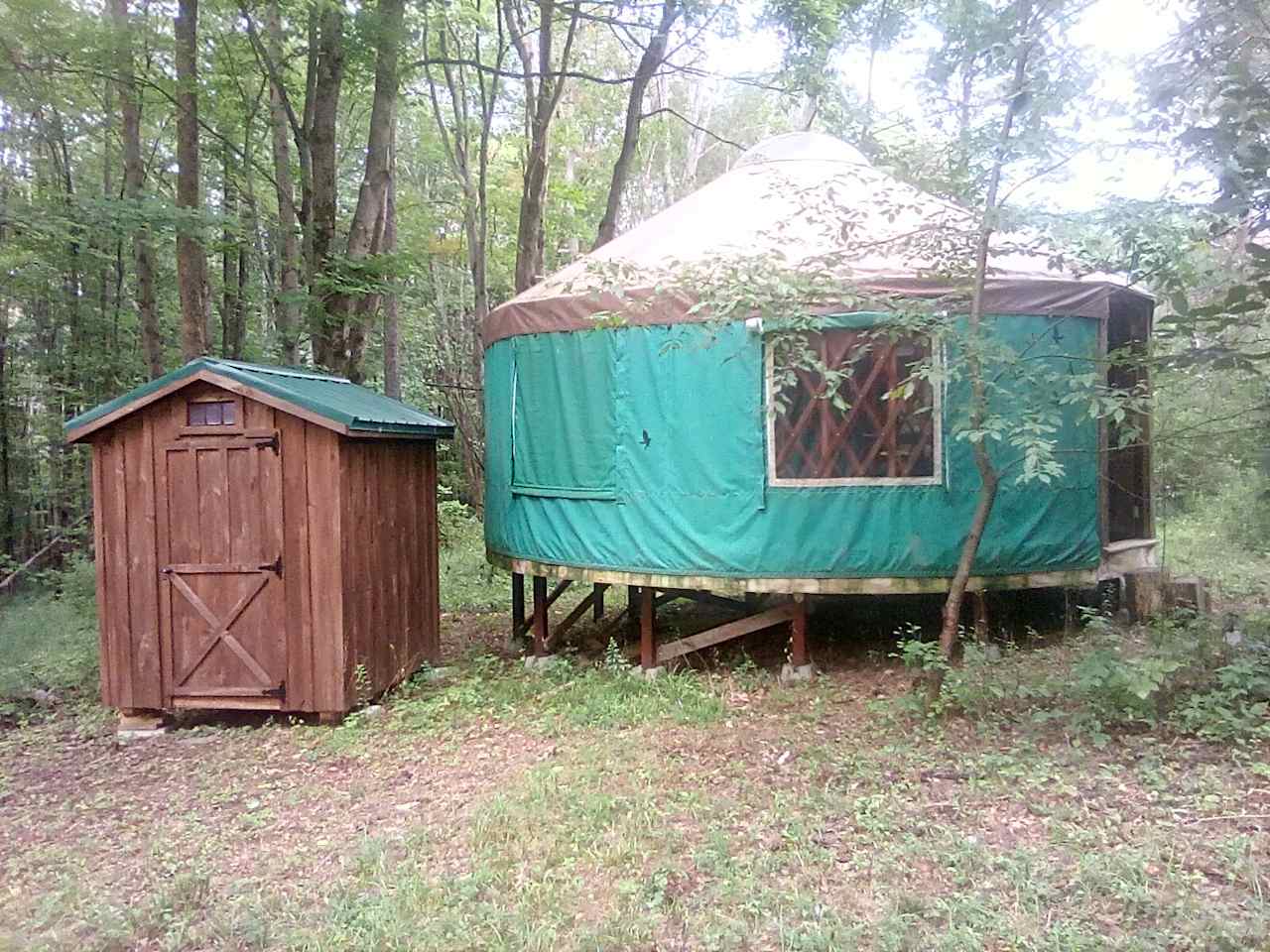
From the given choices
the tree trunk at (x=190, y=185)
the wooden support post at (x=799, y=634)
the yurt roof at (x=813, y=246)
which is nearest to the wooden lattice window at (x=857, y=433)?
the yurt roof at (x=813, y=246)

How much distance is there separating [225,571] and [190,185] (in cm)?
510

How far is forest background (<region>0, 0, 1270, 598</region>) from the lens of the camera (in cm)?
432

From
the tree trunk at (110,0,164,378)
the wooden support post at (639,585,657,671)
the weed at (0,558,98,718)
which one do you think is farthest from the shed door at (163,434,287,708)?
the tree trunk at (110,0,164,378)

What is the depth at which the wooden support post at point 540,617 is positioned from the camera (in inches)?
274

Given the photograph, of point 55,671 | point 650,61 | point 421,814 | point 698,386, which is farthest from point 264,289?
point 421,814

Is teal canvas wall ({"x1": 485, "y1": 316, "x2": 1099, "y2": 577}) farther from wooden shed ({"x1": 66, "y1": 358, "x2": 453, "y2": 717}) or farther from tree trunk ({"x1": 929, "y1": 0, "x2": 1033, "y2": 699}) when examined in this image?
wooden shed ({"x1": 66, "y1": 358, "x2": 453, "y2": 717})

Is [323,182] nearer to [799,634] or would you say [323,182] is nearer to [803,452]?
[803,452]

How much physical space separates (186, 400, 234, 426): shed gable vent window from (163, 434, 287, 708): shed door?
0.11 m

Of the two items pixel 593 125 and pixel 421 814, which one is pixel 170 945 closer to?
pixel 421 814

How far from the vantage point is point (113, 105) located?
12062 millimetres

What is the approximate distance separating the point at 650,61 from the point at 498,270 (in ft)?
28.9

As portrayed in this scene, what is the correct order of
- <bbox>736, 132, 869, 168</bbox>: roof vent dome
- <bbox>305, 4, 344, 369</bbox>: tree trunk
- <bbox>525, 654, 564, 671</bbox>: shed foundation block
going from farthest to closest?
1. <bbox>305, 4, 344, 369</bbox>: tree trunk
2. <bbox>736, 132, 869, 168</bbox>: roof vent dome
3. <bbox>525, 654, 564, 671</bbox>: shed foundation block

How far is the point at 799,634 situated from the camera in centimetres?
596

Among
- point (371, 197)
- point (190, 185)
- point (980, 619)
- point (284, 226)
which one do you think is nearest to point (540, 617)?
point (980, 619)
